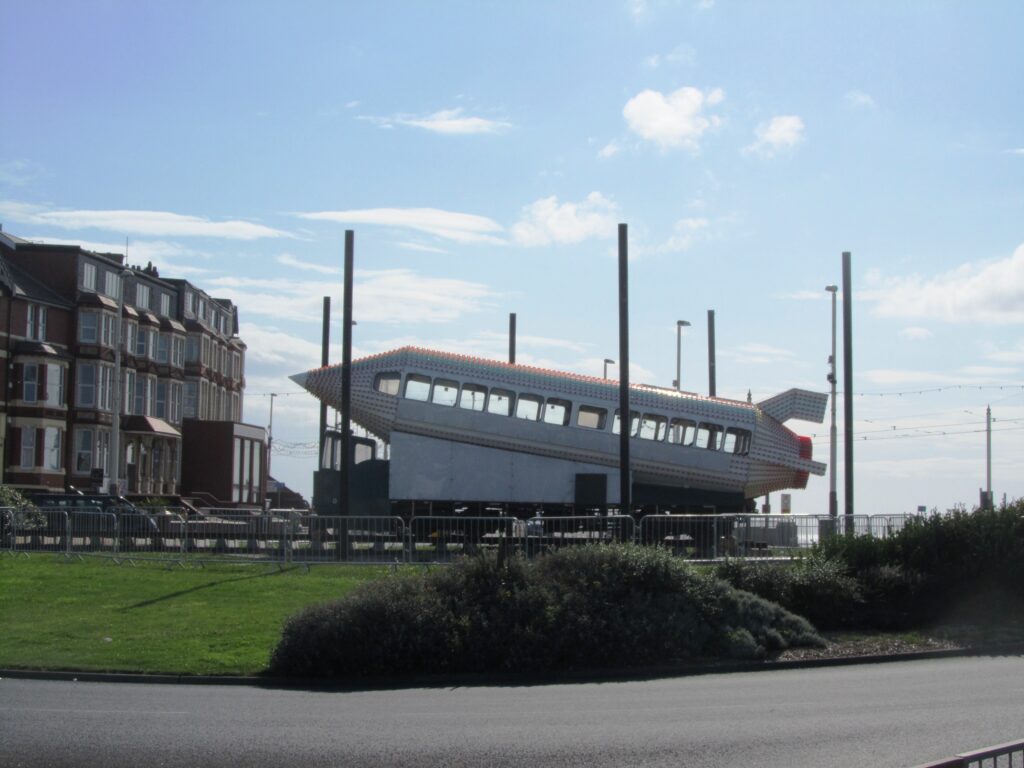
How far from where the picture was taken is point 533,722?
12.0 meters

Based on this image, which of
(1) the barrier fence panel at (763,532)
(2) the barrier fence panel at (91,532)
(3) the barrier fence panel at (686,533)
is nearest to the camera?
(1) the barrier fence panel at (763,532)

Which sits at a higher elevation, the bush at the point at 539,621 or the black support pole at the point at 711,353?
the black support pole at the point at 711,353

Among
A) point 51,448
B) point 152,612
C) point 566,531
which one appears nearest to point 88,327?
point 51,448

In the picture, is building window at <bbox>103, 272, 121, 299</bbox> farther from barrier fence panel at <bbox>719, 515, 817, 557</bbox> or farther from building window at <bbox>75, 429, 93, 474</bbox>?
barrier fence panel at <bbox>719, 515, 817, 557</bbox>

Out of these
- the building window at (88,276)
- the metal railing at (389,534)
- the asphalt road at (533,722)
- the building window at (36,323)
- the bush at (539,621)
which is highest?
the building window at (88,276)

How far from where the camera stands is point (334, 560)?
2498cm

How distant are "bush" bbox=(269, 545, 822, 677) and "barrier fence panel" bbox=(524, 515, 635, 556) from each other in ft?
20.6

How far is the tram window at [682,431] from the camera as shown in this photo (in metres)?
35.8

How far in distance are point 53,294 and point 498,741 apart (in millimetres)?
50119

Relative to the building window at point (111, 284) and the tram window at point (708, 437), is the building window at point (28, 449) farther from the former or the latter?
the tram window at point (708, 437)

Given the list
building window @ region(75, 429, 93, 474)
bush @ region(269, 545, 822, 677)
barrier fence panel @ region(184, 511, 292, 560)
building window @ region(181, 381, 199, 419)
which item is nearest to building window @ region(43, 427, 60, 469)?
building window @ region(75, 429, 93, 474)

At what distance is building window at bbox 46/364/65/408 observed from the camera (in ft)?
176

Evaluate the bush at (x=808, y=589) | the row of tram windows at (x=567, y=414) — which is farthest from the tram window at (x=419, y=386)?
the bush at (x=808, y=589)

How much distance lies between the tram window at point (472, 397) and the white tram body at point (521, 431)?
0.03 meters
